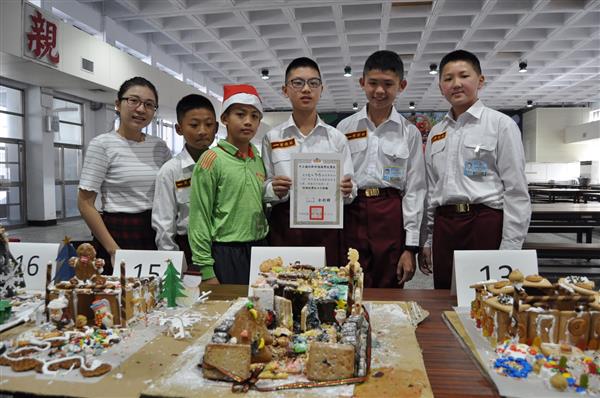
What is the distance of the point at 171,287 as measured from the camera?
151 centimetres

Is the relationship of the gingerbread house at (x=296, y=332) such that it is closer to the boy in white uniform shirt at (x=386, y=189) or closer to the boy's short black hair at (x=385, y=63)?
the boy in white uniform shirt at (x=386, y=189)

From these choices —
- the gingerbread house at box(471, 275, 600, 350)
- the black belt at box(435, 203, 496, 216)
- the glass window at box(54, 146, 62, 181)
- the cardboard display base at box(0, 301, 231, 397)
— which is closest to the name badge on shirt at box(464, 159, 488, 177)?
the black belt at box(435, 203, 496, 216)

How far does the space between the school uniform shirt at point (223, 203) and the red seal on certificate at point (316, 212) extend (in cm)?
25

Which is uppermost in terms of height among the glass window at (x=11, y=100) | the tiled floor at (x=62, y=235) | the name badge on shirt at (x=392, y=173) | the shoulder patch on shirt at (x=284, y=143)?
the glass window at (x=11, y=100)

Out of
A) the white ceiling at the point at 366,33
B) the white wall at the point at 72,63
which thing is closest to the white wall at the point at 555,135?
the white ceiling at the point at 366,33

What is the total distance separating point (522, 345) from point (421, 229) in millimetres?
1417

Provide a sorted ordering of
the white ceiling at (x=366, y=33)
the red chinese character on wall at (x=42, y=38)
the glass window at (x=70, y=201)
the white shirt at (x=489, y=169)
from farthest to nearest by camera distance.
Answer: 1. the glass window at (x=70, y=201)
2. the white ceiling at (x=366, y=33)
3. the red chinese character on wall at (x=42, y=38)
4. the white shirt at (x=489, y=169)

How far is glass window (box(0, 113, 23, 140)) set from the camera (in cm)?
900

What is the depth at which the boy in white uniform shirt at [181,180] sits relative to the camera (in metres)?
2.25

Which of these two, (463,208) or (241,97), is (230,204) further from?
(463,208)

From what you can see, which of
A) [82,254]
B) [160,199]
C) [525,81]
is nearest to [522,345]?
[82,254]

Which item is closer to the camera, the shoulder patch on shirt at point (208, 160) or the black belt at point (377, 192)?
the shoulder patch on shirt at point (208, 160)

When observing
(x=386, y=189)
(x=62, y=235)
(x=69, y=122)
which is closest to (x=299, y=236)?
(x=386, y=189)

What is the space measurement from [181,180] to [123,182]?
1.01 ft
